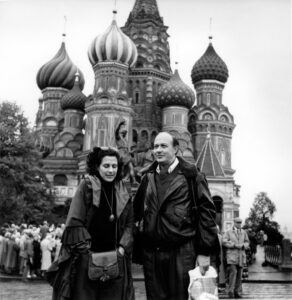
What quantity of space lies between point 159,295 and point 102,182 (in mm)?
1073

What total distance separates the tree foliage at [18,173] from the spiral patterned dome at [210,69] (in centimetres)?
2155

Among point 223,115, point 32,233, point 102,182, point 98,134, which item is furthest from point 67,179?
point 102,182

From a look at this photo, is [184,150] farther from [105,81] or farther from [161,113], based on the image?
[105,81]

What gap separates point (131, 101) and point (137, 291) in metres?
32.1

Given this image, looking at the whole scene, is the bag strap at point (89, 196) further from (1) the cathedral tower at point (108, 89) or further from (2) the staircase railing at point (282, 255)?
(1) the cathedral tower at point (108, 89)

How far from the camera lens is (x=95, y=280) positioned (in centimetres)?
427

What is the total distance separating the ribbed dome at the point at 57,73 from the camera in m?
48.5

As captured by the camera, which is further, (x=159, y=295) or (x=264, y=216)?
(x=264, y=216)

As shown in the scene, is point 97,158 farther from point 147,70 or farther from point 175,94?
point 147,70

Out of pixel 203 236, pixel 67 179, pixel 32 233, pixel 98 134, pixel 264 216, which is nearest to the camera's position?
pixel 203 236

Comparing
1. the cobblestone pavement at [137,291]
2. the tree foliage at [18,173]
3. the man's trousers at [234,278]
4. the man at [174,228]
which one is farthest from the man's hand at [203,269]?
the tree foliage at [18,173]

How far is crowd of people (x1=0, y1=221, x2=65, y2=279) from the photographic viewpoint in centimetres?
1297

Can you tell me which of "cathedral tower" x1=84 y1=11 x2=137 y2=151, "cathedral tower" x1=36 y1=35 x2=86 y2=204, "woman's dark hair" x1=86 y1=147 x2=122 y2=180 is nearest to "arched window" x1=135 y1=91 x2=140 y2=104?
"cathedral tower" x1=84 y1=11 x2=137 y2=151

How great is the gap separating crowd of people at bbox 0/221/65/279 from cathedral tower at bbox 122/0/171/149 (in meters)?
28.2
